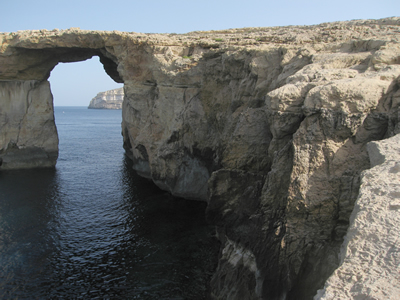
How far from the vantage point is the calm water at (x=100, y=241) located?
18.4 m

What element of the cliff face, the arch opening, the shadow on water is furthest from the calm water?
the arch opening

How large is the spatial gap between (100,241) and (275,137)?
47.5ft

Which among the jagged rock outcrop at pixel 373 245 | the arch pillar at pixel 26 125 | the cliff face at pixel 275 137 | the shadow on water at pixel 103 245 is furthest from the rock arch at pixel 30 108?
the jagged rock outcrop at pixel 373 245

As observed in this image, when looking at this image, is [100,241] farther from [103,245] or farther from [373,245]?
[373,245]

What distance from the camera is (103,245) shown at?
73.5ft

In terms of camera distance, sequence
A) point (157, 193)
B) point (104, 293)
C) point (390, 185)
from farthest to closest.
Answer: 1. point (157, 193)
2. point (104, 293)
3. point (390, 185)

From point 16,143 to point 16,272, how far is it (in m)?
24.4

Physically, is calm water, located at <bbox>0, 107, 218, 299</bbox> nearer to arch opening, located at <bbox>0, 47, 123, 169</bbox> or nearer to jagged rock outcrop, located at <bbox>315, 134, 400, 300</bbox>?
arch opening, located at <bbox>0, 47, 123, 169</bbox>

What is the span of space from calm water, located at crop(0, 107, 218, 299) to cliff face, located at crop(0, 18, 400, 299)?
2505mm

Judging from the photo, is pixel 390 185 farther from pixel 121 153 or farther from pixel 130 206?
pixel 121 153

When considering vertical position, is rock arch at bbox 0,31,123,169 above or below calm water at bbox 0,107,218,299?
above

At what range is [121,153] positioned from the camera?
51.4m

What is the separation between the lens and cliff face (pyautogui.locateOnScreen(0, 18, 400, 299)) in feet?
38.7

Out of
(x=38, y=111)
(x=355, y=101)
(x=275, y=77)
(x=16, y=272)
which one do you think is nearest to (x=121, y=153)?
(x=38, y=111)
